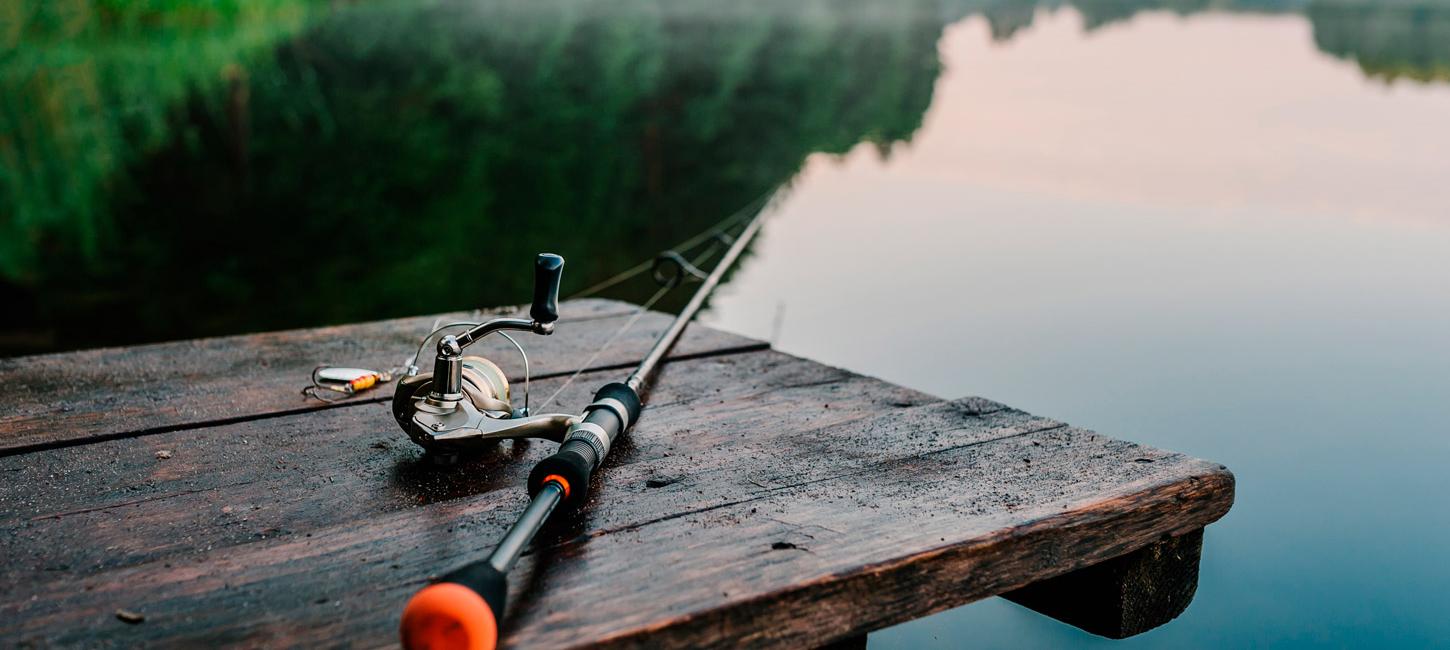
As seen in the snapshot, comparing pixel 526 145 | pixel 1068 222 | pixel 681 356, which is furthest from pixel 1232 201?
pixel 681 356

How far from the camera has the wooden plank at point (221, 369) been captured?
74.0 inches

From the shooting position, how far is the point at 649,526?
59.4 inches

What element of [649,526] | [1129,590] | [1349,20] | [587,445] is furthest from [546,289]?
[1349,20]

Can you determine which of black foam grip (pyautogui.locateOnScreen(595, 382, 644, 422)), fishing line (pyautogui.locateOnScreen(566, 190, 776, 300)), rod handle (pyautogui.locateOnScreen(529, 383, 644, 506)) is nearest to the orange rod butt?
rod handle (pyautogui.locateOnScreen(529, 383, 644, 506))

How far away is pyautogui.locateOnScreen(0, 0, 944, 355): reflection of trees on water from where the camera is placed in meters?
5.55

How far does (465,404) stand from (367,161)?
7.39 meters

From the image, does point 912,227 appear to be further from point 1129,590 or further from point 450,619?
point 450,619

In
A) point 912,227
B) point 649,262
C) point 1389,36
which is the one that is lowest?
point 912,227

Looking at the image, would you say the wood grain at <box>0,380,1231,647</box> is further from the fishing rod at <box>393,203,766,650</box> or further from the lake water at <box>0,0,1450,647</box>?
the lake water at <box>0,0,1450,647</box>

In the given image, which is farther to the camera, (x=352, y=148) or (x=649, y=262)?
(x=352, y=148)

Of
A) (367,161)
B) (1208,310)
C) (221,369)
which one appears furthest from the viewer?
(367,161)

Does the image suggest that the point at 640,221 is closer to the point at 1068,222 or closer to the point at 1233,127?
the point at 1068,222

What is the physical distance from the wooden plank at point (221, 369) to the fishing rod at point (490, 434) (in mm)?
366

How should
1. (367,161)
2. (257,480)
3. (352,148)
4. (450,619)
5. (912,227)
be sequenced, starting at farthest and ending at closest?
(352,148), (367,161), (912,227), (257,480), (450,619)
